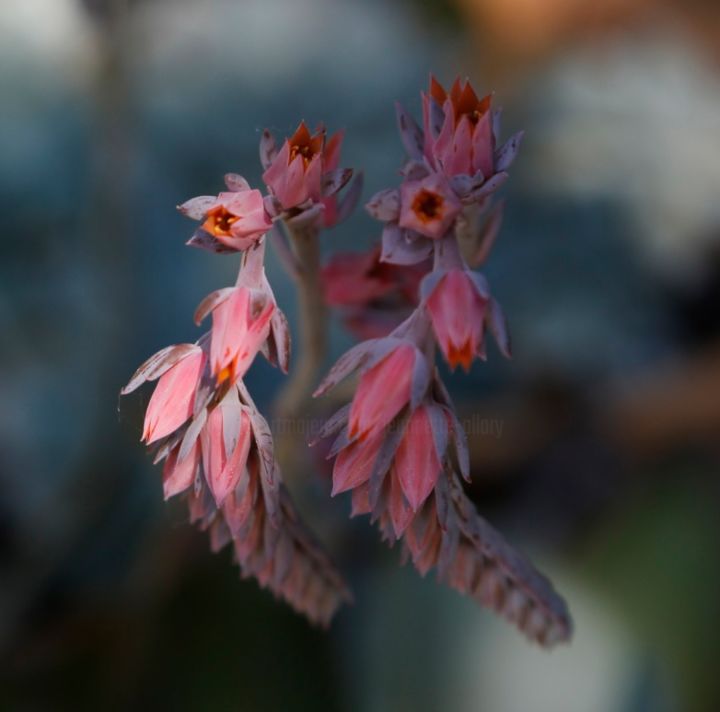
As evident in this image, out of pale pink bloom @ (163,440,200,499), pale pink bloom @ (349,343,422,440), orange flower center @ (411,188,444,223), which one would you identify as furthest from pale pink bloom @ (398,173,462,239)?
pale pink bloom @ (163,440,200,499)

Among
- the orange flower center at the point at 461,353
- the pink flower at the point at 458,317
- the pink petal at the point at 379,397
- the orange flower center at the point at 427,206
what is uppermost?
the orange flower center at the point at 427,206

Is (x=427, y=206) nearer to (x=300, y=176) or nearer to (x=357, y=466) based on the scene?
(x=300, y=176)

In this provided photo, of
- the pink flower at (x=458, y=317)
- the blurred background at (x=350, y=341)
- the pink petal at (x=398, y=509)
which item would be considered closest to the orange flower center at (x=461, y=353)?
the pink flower at (x=458, y=317)

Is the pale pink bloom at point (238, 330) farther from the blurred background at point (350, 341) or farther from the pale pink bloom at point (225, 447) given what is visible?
the blurred background at point (350, 341)

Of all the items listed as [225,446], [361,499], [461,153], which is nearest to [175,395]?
[225,446]

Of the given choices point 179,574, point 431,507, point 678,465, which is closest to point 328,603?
point 431,507

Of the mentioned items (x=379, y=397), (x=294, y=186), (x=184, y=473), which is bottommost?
(x=184, y=473)

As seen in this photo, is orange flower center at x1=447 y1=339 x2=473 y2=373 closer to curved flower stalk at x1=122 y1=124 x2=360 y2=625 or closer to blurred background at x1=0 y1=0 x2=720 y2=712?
curved flower stalk at x1=122 y1=124 x2=360 y2=625
